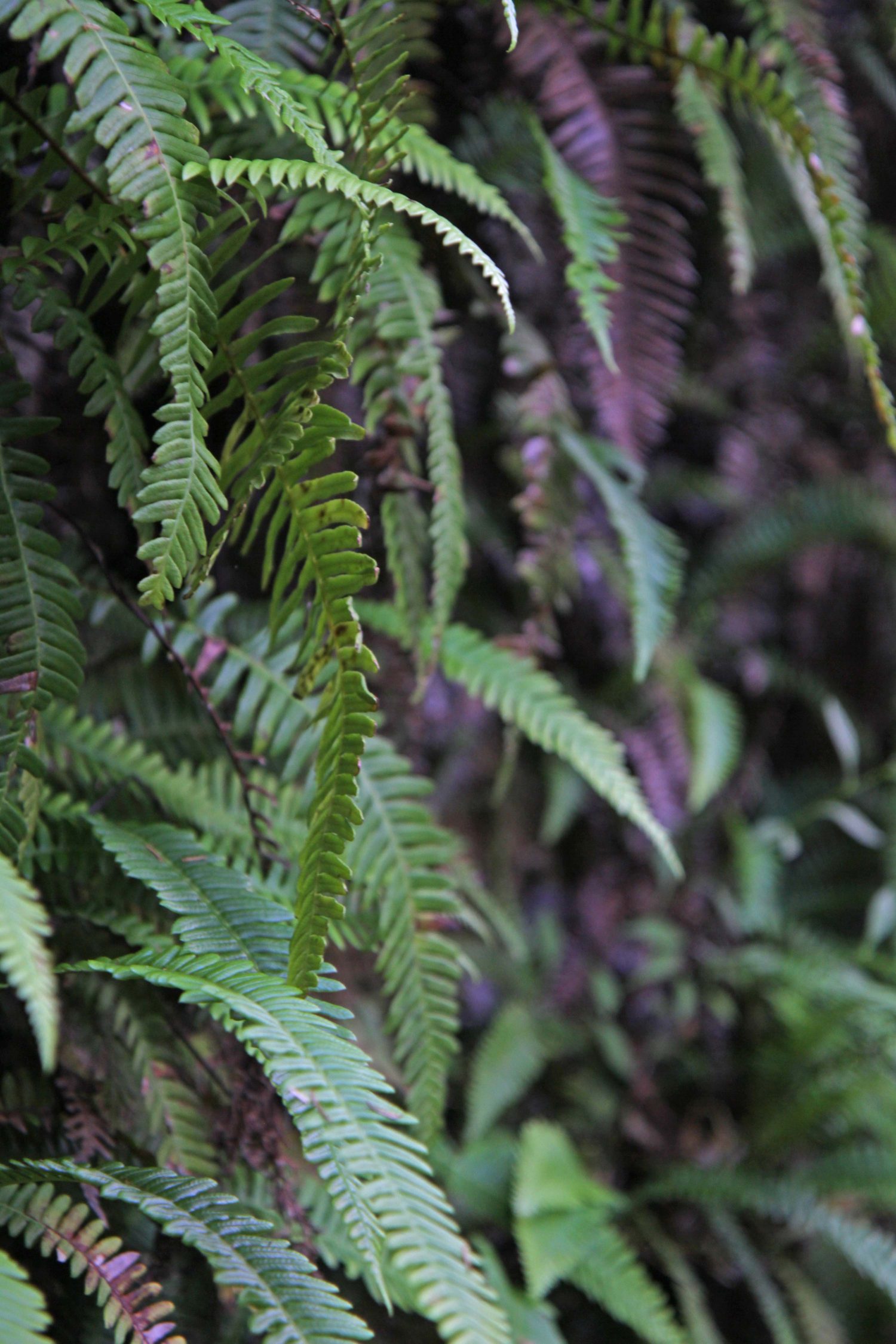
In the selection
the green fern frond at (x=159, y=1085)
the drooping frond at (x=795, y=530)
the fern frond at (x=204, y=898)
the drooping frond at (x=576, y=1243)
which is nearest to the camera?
the fern frond at (x=204, y=898)

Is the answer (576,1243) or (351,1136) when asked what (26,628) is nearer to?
(351,1136)

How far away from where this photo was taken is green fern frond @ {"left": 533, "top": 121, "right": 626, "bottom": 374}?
3.22 feet

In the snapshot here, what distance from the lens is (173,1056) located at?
2.68ft

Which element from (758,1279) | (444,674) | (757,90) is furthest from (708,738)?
(757,90)

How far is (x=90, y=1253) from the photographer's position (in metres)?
0.60

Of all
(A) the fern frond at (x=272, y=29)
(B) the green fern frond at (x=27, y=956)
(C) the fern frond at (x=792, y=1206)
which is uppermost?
(A) the fern frond at (x=272, y=29)

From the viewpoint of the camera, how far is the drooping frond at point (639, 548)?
47.1 inches

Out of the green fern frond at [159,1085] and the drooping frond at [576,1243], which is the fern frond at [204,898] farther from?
the drooping frond at [576,1243]

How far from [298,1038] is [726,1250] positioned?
3.94 feet

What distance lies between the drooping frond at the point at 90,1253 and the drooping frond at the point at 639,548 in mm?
825

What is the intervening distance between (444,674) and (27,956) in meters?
0.73

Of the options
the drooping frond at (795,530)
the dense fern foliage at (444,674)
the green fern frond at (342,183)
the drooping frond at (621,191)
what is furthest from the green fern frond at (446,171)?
the drooping frond at (795,530)

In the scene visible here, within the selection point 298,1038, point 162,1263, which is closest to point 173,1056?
point 162,1263

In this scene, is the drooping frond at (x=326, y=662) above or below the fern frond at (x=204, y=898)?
above
